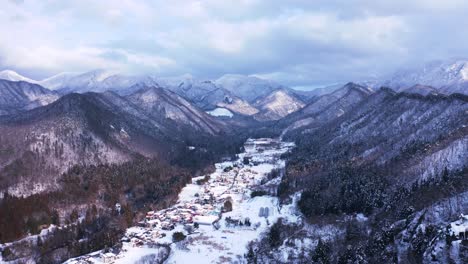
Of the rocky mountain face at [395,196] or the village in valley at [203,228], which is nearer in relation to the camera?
the rocky mountain face at [395,196]

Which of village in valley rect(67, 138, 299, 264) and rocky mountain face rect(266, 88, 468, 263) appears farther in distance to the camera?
village in valley rect(67, 138, 299, 264)

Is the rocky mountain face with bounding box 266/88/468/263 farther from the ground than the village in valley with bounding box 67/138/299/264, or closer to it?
farther from the ground

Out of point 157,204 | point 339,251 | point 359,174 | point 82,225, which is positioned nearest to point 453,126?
point 359,174

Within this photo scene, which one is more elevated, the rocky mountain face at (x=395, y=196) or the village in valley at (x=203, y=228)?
the rocky mountain face at (x=395, y=196)

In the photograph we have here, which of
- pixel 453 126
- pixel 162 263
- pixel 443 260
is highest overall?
pixel 453 126

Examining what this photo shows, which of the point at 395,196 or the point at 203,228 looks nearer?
the point at 395,196

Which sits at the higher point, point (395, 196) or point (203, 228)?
point (395, 196)

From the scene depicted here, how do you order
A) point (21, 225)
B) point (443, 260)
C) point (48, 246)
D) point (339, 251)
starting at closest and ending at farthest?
point (443, 260), point (339, 251), point (48, 246), point (21, 225)

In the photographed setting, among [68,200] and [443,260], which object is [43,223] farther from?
[443,260]
